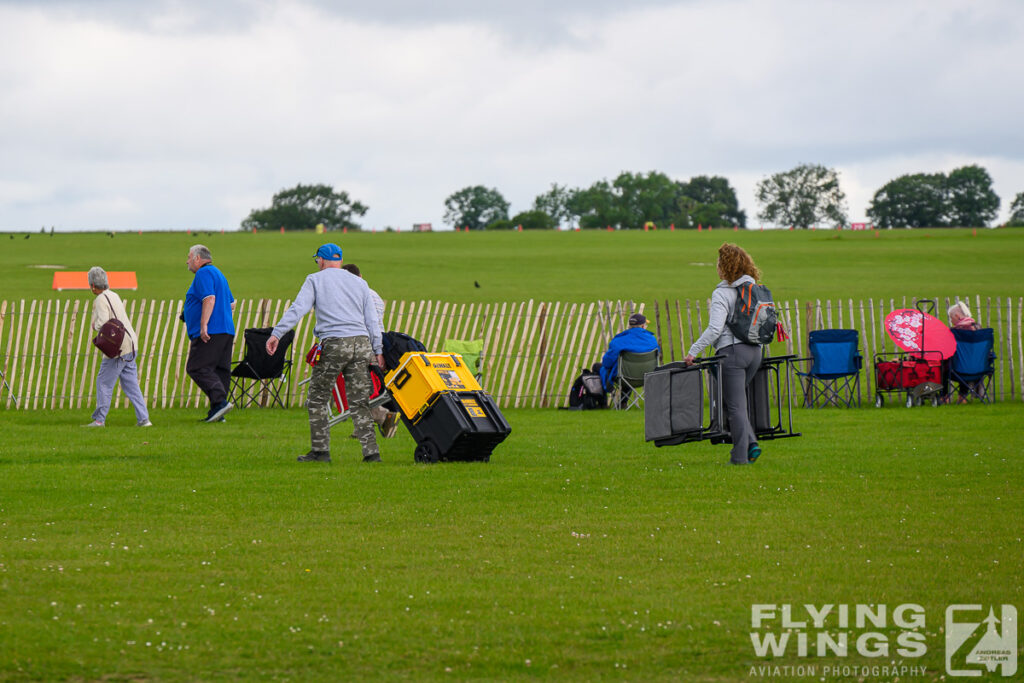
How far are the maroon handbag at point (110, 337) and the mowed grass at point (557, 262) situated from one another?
21.8m

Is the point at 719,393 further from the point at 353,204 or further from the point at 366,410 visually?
the point at 353,204

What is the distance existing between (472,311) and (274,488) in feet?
31.2

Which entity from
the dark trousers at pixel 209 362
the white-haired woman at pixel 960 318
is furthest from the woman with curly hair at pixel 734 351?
the white-haired woman at pixel 960 318

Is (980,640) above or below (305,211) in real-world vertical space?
below

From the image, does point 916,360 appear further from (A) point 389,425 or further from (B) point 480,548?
(B) point 480,548

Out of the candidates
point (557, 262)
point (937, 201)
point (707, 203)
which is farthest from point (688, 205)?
point (557, 262)

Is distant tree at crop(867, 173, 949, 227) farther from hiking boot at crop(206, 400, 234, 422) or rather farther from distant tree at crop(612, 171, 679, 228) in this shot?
hiking boot at crop(206, 400, 234, 422)

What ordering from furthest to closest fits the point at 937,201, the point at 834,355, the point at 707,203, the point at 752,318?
1. the point at 707,203
2. the point at 937,201
3. the point at 834,355
4. the point at 752,318

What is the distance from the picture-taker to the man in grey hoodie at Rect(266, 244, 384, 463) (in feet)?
34.0

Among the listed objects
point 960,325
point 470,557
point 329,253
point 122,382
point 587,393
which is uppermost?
point 960,325

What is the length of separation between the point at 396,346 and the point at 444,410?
1937 mm

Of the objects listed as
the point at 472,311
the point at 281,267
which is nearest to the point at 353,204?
the point at 281,267

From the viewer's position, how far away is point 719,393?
998cm

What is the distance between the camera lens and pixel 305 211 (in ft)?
396
